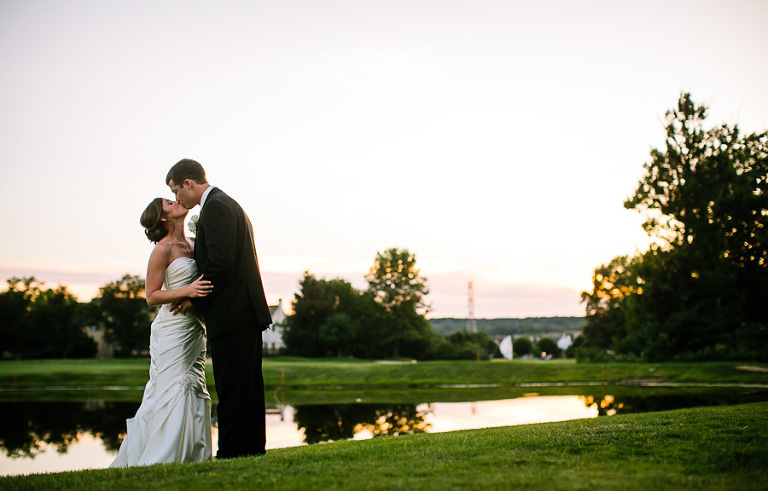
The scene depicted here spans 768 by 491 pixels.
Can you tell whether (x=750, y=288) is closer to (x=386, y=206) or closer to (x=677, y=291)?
(x=677, y=291)

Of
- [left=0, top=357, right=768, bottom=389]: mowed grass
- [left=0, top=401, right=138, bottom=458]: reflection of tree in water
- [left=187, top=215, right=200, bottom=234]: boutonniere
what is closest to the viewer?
[left=187, top=215, right=200, bottom=234]: boutonniere

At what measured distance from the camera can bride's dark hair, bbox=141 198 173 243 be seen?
626cm

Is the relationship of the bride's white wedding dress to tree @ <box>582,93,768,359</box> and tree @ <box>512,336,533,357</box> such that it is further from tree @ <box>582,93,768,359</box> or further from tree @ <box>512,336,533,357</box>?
tree @ <box>512,336,533,357</box>

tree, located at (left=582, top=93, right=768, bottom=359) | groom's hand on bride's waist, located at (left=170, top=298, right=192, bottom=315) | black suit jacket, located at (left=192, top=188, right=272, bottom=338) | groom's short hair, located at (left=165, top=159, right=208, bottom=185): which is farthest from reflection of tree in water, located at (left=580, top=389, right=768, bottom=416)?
tree, located at (left=582, top=93, right=768, bottom=359)

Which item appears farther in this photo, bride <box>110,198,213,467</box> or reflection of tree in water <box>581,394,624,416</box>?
reflection of tree in water <box>581,394,624,416</box>

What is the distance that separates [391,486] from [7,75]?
67.9 ft

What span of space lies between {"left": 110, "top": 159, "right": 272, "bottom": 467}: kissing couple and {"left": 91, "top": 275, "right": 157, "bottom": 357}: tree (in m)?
70.9

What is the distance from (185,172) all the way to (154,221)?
0.73 meters

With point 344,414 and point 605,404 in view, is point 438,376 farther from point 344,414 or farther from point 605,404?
point 344,414

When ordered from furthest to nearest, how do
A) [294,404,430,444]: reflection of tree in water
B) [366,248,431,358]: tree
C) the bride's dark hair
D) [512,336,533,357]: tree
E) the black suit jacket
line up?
[512,336,533,357]: tree < [366,248,431,358]: tree < [294,404,430,444]: reflection of tree in water < the bride's dark hair < the black suit jacket

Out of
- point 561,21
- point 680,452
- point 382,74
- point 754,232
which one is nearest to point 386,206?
point 382,74

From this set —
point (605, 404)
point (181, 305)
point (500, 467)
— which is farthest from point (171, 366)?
point (605, 404)

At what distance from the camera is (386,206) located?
32281 mm

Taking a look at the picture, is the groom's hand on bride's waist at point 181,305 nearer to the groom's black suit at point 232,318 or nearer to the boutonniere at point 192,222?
the groom's black suit at point 232,318
